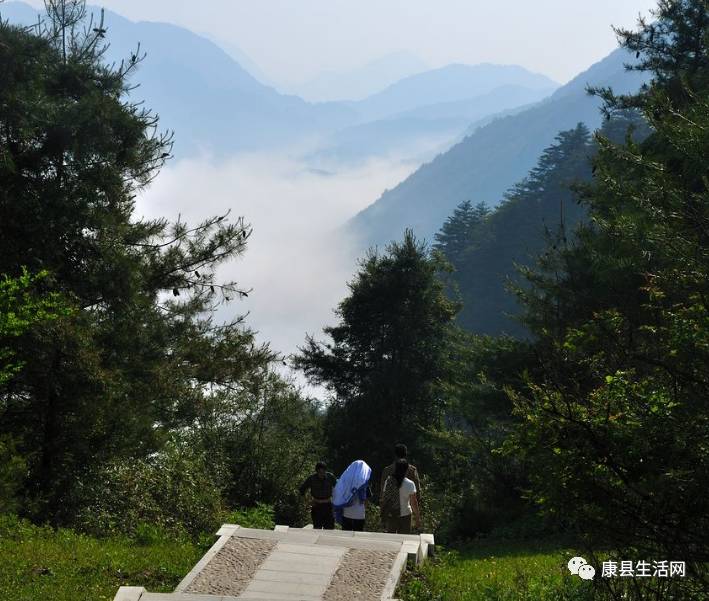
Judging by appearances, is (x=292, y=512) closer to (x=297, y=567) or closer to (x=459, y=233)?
(x=297, y=567)

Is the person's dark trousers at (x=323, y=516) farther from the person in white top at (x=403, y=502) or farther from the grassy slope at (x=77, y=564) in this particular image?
the grassy slope at (x=77, y=564)

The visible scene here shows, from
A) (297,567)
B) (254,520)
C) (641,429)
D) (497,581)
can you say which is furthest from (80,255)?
(641,429)

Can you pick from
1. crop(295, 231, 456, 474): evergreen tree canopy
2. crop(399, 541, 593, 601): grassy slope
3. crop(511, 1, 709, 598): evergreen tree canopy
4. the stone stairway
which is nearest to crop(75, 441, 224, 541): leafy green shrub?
the stone stairway

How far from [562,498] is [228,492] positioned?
14594mm

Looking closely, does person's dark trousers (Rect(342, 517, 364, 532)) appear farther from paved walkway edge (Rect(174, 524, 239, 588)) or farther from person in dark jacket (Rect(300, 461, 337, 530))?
paved walkway edge (Rect(174, 524, 239, 588))

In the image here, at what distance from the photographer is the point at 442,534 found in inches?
882

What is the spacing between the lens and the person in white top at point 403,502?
12.0 metres

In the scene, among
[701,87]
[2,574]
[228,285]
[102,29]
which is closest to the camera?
[2,574]

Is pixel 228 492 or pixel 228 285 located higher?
pixel 228 285

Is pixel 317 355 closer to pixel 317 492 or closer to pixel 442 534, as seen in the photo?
pixel 442 534

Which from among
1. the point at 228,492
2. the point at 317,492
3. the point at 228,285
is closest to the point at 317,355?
the point at 228,285

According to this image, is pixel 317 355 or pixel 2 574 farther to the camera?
pixel 317 355

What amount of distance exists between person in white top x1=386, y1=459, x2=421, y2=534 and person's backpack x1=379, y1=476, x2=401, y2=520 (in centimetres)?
2

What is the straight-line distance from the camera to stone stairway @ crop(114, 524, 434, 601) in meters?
8.74
